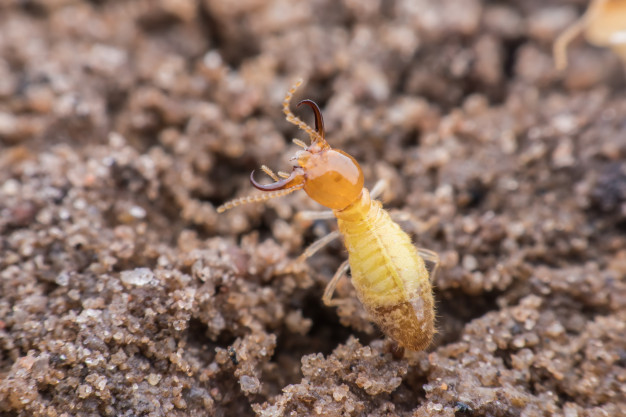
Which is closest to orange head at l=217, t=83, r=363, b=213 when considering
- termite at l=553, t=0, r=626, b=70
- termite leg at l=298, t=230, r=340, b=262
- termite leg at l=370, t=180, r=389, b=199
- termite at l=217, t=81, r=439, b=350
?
termite at l=217, t=81, r=439, b=350

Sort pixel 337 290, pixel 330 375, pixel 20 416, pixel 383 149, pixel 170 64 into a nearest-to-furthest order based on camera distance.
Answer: pixel 20 416 → pixel 330 375 → pixel 337 290 → pixel 383 149 → pixel 170 64

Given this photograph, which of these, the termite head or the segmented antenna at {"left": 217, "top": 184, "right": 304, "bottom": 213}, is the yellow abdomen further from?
the segmented antenna at {"left": 217, "top": 184, "right": 304, "bottom": 213}

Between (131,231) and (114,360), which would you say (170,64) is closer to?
(131,231)

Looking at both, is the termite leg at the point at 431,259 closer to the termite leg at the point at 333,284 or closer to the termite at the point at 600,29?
the termite leg at the point at 333,284

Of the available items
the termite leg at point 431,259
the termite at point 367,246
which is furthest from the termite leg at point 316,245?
the termite leg at point 431,259

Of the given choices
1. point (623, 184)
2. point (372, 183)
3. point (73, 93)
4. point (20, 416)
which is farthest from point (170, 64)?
point (623, 184)

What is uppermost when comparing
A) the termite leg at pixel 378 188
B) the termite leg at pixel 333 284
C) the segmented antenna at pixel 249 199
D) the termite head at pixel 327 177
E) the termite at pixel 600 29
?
the termite at pixel 600 29

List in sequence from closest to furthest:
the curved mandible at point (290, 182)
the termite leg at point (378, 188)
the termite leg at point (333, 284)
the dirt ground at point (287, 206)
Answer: the dirt ground at point (287, 206) → the curved mandible at point (290, 182) → the termite leg at point (333, 284) → the termite leg at point (378, 188)

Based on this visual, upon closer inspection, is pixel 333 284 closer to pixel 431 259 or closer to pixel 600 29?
pixel 431 259
